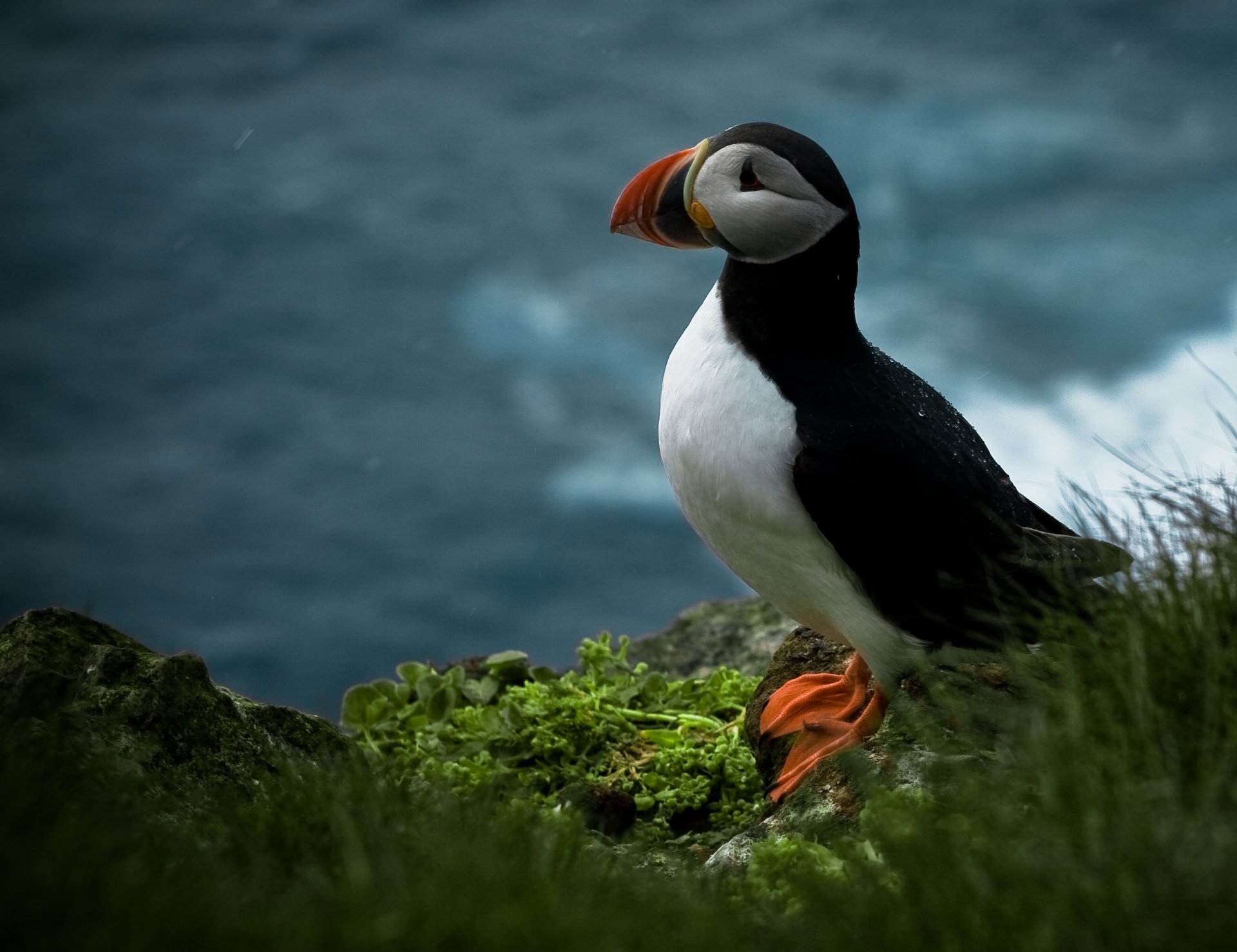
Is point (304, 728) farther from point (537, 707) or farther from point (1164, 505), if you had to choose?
point (1164, 505)

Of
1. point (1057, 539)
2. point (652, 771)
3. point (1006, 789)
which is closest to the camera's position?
point (1006, 789)

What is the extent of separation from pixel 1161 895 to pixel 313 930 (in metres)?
1.57

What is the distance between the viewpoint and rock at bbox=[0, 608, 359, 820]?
10.9 feet

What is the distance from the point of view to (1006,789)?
116 inches

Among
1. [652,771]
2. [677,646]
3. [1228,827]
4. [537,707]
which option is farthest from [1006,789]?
[677,646]

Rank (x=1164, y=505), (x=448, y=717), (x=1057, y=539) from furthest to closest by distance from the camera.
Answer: (x=448, y=717)
(x=1057, y=539)
(x=1164, y=505)

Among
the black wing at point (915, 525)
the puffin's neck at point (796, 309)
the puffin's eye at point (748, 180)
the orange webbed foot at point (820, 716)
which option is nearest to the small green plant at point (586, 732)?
the orange webbed foot at point (820, 716)

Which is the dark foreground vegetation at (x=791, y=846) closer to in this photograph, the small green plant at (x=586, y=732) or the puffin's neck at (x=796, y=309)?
the puffin's neck at (x=796, y=309)

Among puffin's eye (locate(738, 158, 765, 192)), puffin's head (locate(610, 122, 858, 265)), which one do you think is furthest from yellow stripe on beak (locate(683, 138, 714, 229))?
puffin's eye (locate(738, 158, 765, 192))

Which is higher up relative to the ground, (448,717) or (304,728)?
(448,717)

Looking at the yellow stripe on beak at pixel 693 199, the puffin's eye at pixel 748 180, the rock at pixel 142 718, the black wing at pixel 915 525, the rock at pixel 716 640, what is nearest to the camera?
the rock at pixel 142 718

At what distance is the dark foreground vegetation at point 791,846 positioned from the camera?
2.33 m

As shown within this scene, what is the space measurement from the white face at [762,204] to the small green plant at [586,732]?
210cm

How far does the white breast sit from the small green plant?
1106mm
